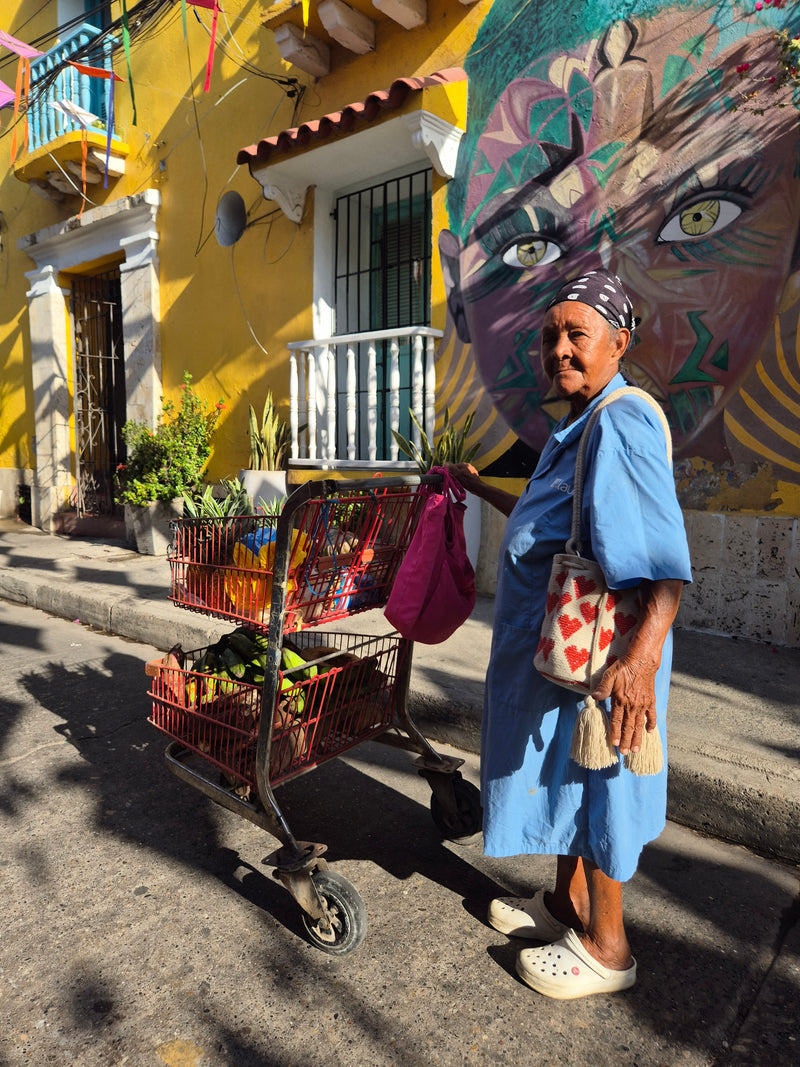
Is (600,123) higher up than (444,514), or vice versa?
(600,123)

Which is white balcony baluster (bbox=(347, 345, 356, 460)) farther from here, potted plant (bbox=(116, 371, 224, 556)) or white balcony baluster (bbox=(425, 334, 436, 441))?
potted plant (bbox=(116, 371, 224, 556))

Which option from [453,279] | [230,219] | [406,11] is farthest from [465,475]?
[230,219]

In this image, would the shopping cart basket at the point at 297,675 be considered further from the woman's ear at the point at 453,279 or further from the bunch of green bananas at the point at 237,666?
the woman's ear at the point at 453,279

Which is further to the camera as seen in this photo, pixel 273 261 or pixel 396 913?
pixel 273 261

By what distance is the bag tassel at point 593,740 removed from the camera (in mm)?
1528

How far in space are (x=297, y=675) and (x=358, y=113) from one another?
16.8ft

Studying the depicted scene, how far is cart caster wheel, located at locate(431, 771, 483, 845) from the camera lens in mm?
2467

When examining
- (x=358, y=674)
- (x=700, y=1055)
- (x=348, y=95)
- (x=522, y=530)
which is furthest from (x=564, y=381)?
(x=348, y=95)

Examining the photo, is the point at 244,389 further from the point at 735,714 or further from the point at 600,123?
the point at 735,714

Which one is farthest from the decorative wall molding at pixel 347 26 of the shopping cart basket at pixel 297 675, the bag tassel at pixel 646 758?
the bag tassel at pixel 646 758

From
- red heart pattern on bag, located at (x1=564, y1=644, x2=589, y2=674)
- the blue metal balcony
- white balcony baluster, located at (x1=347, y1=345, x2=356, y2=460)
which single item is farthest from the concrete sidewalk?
the blue metal balcony

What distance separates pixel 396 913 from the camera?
2.11m

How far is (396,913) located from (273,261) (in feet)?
22.0

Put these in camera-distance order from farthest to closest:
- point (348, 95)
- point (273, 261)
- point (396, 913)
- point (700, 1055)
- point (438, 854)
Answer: point (273, 261) → point (348, 95) → point (438, 854) → point (396, 913) → point (700, 1055)
